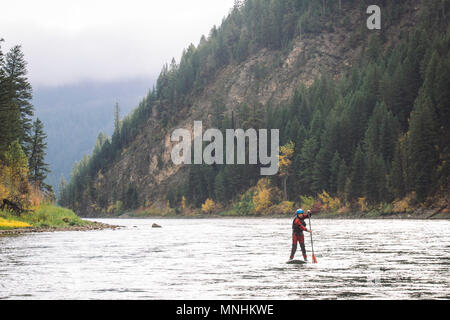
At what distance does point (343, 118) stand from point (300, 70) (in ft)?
178

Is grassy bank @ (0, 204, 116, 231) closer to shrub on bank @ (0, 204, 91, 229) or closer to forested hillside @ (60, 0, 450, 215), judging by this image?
shrub on bank @ (0, 204, 91, 229)

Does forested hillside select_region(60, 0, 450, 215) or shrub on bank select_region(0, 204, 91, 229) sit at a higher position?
forested hillside select_region(60, 0, 450, 215)

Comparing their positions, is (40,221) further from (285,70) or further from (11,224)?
(285,70)

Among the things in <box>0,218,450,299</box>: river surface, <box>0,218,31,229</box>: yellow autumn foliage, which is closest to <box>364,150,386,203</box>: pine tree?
<box>0,218,31,229</box>: yellow autumn foliage

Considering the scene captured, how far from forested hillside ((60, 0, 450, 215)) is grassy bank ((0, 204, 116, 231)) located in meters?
50.9

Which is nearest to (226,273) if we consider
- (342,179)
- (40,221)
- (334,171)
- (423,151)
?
(40,221)

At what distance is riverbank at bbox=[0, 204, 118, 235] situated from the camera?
64750mm

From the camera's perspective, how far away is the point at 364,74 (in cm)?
14562

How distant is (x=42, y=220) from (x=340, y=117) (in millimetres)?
Result: 69567

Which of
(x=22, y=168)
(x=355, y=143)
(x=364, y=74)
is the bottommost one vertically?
(x=22, y=168)

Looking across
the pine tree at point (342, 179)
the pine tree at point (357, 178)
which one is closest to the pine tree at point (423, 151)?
the pine tree at point (357, 178)

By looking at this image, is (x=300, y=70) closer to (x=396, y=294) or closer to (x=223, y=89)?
(x=223, y=89)

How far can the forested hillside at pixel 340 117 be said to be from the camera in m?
102
